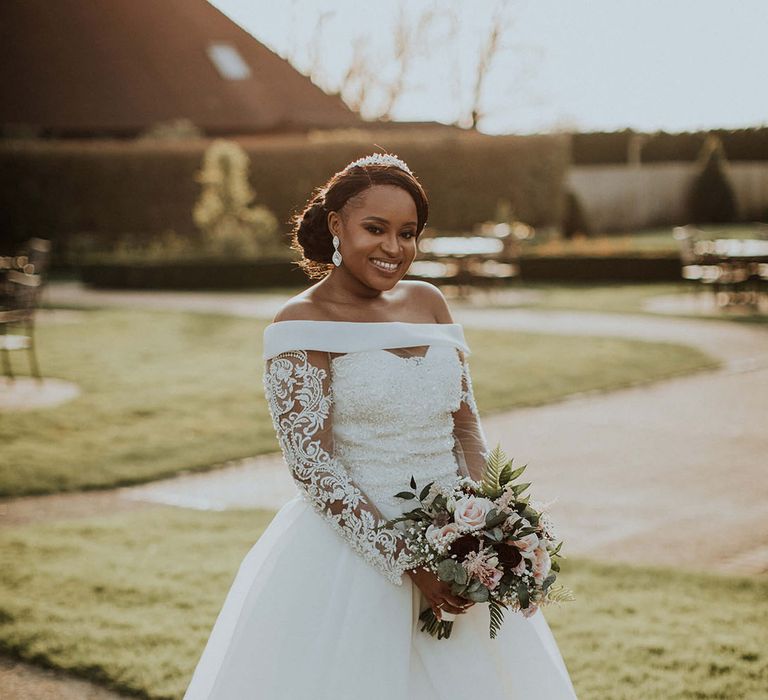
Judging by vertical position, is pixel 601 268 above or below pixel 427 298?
above

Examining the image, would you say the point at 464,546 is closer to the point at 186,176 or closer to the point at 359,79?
the point at 186,176

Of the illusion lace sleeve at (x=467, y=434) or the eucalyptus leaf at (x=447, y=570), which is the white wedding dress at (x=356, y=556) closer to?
the illusion lace sleeve at (x=467, y=434)

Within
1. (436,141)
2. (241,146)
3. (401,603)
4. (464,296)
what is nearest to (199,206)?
(241,146)

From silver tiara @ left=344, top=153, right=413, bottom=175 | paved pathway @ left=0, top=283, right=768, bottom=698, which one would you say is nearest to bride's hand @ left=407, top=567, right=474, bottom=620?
silver tiara @ left=344, top=153, right=413, bottom=175

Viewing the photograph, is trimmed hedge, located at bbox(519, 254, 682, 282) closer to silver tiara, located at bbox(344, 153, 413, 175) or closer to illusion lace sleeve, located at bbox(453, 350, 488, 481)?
illusion lace sleeve, located at bbox(453, 350, 488, 481)

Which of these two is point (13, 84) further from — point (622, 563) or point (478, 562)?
point (478, 562)

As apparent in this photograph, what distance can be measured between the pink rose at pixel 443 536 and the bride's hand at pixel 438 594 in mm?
107

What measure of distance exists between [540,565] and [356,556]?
493mm

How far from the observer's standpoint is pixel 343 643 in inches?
105

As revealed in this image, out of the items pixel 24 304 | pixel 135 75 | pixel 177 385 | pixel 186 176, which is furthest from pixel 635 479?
pixel 135 75

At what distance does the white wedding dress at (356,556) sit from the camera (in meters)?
2.67

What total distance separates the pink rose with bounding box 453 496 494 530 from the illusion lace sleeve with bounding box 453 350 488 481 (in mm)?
372

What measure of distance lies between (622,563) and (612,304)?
13.6 metres

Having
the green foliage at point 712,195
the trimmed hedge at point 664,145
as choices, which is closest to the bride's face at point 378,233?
the green foliage at point 712,195
